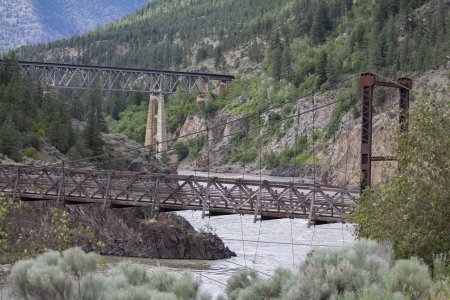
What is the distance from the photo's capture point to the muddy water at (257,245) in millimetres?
38844

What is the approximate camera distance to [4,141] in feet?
198

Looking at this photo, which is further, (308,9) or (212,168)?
(308,9)

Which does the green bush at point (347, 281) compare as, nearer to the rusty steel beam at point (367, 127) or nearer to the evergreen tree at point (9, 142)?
the rusty steel beam at point (367, 127)

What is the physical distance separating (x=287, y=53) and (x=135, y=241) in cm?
10398

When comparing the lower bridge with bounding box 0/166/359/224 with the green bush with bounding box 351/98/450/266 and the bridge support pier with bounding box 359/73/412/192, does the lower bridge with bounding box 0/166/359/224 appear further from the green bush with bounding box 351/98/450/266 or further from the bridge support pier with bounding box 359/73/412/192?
the green bush with bounding box 351/98/450/266

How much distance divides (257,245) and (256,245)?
0.17 ft

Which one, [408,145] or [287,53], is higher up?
[287,53]

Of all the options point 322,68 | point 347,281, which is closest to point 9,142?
point 347,281

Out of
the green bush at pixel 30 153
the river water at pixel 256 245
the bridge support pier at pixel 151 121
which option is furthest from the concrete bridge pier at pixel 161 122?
the river water at pixel 256 245

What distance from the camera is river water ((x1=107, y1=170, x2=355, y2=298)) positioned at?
127 feet

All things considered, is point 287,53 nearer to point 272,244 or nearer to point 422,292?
point 272,244

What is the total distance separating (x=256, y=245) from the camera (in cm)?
4766

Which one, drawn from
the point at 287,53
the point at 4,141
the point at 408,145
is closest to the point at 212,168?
the point at 287,53

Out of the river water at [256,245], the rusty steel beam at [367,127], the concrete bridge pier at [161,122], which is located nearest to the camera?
the rusty steel beam at [367,127]
